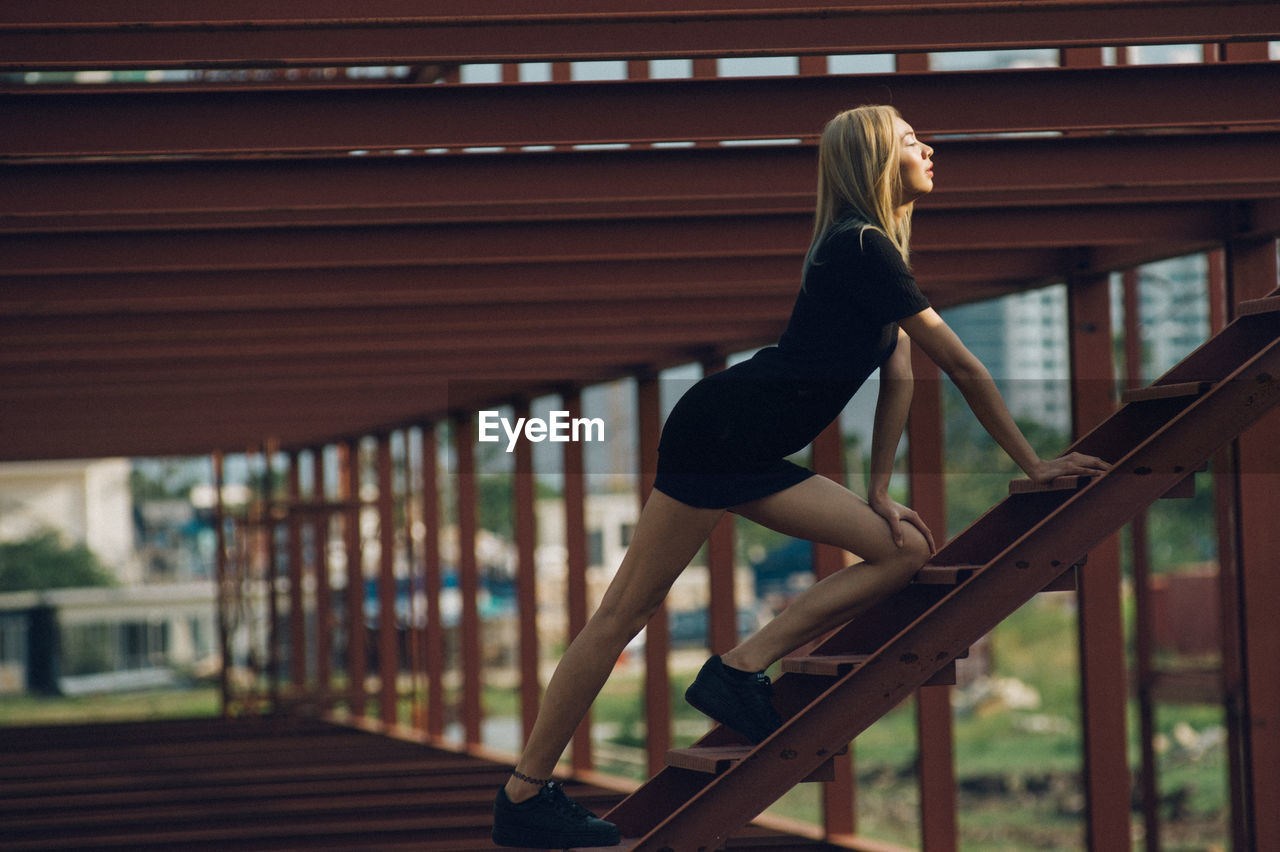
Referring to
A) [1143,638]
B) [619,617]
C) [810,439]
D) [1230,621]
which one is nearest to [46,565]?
[1143,638]

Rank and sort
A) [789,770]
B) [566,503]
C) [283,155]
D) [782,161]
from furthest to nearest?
[566,503] → [782,161] → [283,155] → [789,770]

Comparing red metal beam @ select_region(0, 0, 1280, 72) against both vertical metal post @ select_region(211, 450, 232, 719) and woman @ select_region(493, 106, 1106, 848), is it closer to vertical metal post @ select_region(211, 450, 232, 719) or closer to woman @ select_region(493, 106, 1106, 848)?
woman @ select_region(493, 106, 1106, 848)

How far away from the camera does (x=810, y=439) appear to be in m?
4.19

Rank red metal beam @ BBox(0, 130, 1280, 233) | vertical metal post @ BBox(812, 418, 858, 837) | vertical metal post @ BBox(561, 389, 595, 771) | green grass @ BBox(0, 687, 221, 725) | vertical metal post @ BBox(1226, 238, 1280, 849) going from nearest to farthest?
red metal beam @ BBox(0, 130, 1280, 233) → vertical metal post @ BBox(1226, 238, 1280, 849) → vertical metal post @ BBox(812, 418, 858, 837) → vertical metal post @ BBox(561, 389, 595, 771) → green grass @ BBox(0, 687, 221, 725)

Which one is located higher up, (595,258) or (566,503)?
(595,258)

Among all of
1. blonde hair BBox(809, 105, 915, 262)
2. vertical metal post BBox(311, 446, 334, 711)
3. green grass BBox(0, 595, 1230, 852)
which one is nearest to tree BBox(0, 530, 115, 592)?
green grass BBox(0, 595, 1230, 852)

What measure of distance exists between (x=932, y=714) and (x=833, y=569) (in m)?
1.19

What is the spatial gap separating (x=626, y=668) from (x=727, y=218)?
1796 inches

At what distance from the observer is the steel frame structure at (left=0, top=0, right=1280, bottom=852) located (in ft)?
16.1

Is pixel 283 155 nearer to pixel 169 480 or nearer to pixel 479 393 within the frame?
pixel 479 393

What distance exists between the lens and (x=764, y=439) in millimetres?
4074

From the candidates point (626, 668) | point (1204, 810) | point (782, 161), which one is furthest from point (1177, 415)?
point (626, 668)

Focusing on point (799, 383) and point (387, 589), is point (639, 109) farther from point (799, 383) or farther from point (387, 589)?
point (387, 589)

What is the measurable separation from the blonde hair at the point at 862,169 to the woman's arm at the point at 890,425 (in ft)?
0.96
